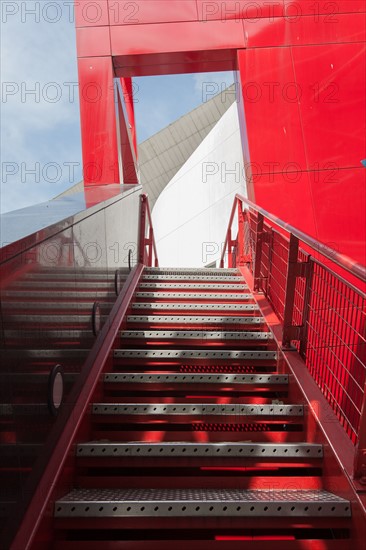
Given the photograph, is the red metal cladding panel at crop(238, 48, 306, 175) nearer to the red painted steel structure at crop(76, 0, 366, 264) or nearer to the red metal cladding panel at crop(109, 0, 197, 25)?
the red painted steel structure at crop(76, 0, 366, 264)

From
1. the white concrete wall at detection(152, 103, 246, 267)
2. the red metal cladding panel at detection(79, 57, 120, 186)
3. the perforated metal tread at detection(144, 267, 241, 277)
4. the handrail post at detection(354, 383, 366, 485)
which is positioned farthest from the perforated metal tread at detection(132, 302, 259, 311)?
the white concrete wall at detection(152, 103, 246, 267)

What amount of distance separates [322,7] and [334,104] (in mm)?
1389

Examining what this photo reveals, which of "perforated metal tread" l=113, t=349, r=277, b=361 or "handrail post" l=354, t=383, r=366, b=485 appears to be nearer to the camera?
"handrail post" l=354, t=383, r=366, b=485

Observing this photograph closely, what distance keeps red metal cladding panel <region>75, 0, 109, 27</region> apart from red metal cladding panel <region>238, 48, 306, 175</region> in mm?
1884

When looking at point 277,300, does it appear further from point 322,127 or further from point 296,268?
point 322,127

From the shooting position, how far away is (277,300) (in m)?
4.32

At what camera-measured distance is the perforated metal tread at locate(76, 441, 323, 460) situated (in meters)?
2.42

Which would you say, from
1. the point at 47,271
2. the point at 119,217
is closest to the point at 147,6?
the point at 119,217

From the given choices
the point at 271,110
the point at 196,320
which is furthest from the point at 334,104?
the point at 196,320

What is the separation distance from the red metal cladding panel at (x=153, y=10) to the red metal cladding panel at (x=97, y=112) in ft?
2.25

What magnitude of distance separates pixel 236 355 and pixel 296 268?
689 mm

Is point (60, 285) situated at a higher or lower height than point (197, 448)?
higher

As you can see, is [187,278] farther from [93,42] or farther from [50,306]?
[93,42]

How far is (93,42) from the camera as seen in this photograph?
23.6 feet
